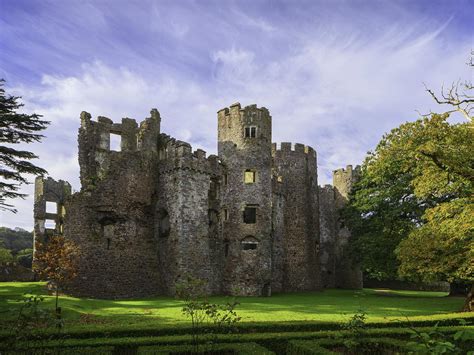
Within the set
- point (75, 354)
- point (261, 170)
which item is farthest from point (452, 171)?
point (261, 170)

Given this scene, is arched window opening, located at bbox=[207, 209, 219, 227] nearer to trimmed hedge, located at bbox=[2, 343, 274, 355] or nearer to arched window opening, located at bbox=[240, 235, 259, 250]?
arched window opening, located at bbox=[240, 235, 259, 250]

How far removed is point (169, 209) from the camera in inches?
1280

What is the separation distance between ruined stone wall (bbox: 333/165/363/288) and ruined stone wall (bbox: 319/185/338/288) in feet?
2.04

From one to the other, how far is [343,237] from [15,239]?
59.2 m

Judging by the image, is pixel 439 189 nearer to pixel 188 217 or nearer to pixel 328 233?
pixel 188 217

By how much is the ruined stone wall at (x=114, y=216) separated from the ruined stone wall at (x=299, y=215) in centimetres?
1373

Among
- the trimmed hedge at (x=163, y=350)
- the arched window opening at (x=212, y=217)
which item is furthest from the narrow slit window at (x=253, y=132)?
the trimmed hedge at (x=163, y=350)

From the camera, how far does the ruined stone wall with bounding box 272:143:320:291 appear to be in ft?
135

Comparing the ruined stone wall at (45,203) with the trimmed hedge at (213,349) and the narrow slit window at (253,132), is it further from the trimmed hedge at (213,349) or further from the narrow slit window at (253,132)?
the trimmed hedge at (213,349)

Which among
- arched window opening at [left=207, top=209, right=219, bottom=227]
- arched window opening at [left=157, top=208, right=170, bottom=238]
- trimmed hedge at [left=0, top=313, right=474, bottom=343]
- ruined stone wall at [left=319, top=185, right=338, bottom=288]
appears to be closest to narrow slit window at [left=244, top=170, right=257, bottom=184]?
arched window opening at [left=207, top=209, right=219, bottom=227]

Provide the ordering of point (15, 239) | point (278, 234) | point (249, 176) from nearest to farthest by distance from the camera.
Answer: point (249, 176), point (278, 234), point (15, 239)

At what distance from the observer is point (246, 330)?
14641mm

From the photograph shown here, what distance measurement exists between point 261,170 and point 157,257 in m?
10.7

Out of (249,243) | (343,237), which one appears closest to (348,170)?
(343,237)
